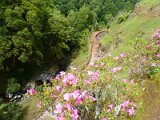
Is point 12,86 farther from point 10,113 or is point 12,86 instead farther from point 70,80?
point 70,80

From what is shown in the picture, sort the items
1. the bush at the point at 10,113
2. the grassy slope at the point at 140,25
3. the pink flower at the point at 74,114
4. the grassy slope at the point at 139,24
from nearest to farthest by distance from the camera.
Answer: the pink flower at the point at 74,114 < the bush at the point at 10,113 < the grassy slope at the point at 140,25 < the grassy slope at the point at 139,24

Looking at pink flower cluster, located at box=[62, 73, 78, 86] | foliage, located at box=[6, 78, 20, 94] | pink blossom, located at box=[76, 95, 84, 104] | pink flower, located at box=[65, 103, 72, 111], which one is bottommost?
foliage, located at box=[6, 78, 20, 94]

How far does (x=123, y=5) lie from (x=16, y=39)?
37400 mm

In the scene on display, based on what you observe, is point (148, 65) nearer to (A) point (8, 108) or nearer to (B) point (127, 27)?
(A) point (8, 108)

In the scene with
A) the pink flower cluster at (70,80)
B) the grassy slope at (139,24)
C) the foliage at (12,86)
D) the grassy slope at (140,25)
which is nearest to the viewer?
the pink flower cluster at (70,80)

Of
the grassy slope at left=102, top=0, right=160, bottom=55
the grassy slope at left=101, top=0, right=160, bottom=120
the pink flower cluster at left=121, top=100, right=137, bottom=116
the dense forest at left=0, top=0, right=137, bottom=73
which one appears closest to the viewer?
the pink flower cluster at left=121, top=100, right=137, bottom=116

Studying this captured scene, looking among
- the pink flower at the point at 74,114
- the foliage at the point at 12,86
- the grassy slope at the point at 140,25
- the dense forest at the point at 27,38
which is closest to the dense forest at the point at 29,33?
the dense forest at the point at 27,38

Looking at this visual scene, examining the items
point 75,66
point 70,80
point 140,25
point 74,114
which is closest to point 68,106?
point 74,114

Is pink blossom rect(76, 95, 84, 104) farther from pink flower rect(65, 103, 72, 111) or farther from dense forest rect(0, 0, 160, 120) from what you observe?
pink flower rect(65, 103, 72, 111)

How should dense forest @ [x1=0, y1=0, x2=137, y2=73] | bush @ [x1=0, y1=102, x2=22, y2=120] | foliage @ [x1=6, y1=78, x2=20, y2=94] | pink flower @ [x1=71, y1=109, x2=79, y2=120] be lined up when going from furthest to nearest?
1. foliage @ [x1=6, y1=78, x2=20, y2=94]
2. dense forest @ [x1=0, y1=0, x2=137, y2=73]
3. bush @ [x1=0, y1=102, x2=22, y2=120]
4. pink flower @ [x1=71, y1=109, x2=79, y2=120]

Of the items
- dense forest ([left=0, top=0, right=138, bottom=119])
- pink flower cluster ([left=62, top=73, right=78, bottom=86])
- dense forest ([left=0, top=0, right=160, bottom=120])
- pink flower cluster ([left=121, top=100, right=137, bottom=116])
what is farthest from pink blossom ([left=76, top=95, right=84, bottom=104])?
dense forest ([left=0, top=0, right=138, bottom=119])

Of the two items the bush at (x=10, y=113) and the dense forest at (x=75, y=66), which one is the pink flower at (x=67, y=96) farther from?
the bush at (x=10, y=113)

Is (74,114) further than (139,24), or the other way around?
(139,24)

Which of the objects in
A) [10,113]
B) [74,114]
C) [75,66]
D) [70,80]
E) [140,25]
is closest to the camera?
[74,114]
